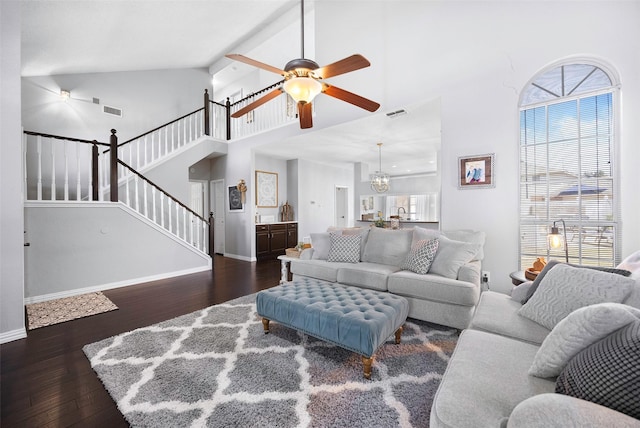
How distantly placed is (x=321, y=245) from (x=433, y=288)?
168cm

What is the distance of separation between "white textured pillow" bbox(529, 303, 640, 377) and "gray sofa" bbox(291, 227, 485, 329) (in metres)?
1.42

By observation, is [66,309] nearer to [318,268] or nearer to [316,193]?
[318,268]

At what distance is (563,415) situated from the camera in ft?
2.62

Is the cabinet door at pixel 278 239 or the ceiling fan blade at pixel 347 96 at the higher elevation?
the ceiling fan blade at pixel 347 96

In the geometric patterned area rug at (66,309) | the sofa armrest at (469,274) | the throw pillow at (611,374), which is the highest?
the throw pillow at (611,374)

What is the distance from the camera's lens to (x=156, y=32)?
5.01 m

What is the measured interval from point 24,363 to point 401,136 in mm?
5874

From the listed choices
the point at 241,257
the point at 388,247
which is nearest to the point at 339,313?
the point at 388,247

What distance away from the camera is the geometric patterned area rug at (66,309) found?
117 inches

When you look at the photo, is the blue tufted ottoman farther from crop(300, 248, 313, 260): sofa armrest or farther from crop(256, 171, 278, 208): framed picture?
crop(256, 171, 278, 208): framed picture

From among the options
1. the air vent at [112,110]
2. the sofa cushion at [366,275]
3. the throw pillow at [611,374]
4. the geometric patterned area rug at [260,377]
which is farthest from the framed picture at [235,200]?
the throw pillow at [611,374]

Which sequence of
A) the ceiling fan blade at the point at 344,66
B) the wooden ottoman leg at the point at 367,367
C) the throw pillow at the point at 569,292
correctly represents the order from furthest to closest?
1. the ceiling fan blade at the point at 344,66
2. the wooden ottoman leg at the point at 367,367
3. the throw pillow at the point at 569,292

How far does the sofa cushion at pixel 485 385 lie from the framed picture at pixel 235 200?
583 centimetres

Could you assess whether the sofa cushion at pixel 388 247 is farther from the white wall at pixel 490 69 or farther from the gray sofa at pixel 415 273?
the white wall at pixel 490 69
